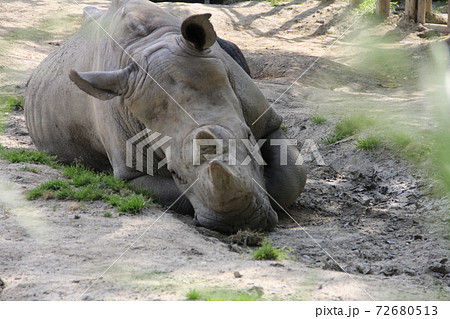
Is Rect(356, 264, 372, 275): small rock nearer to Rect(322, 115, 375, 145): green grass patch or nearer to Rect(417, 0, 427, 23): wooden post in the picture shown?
Rect(322, 115, 375, 145): green grass patch

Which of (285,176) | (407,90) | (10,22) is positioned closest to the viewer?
(285,176)

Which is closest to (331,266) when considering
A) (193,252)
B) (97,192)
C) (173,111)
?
(193,252)

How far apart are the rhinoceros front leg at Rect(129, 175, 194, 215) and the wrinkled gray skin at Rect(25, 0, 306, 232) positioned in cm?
1

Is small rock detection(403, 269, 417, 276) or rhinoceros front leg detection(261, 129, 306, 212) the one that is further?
rhinoceros front leg detection(261, 129, 306, 212)

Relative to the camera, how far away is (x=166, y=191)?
20.8 ft

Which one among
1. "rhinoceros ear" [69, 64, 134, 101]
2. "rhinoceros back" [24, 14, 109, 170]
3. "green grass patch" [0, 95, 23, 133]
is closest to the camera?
"rhinoceros ear" [69, 64, 134, 101]

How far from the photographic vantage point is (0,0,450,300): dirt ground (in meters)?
4.00

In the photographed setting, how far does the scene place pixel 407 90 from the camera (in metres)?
11.7

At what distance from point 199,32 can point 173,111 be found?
71cm

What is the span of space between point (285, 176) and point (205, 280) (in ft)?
9.12

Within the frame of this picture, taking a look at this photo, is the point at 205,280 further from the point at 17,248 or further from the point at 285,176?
the point at 285,176

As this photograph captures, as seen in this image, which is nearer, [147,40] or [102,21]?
[147,40]

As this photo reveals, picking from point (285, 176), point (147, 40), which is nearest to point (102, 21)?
point (147, 40)

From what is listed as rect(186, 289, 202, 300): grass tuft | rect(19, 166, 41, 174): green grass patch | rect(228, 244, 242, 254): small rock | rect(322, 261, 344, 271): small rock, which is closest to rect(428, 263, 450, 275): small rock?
rect(322, 261, 344, 271): small rock
